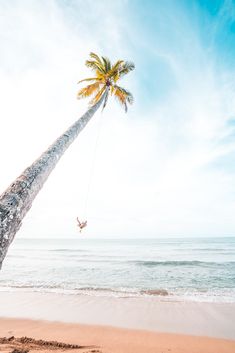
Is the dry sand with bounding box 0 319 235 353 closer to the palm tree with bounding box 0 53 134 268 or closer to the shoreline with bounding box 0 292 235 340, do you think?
the shoreline with bounding box 0 292 235 340

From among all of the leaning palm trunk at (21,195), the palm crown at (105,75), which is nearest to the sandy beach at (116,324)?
the leaning palm trunk at (21,195)

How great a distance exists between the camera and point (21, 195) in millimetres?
3336

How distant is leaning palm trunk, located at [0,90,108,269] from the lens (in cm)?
279

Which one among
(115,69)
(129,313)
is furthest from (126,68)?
(129,313)

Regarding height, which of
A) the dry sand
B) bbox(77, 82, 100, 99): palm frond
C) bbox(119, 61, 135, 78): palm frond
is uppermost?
bbox(119, 61, 135, 78): palm frond

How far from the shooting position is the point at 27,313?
10883 mm

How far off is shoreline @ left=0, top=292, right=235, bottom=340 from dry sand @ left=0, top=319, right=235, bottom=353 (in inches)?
22.6

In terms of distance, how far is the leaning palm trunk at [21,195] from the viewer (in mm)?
2785

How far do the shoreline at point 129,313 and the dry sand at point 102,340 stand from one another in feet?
1.89

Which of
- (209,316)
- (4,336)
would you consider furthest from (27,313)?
(209,316)

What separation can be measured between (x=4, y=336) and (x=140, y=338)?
415 cm

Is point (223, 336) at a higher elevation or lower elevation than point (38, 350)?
higher

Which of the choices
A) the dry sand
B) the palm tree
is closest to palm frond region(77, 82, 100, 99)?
the palm tree

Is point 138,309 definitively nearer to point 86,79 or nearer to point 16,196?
point 16,196
